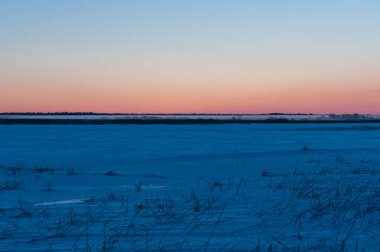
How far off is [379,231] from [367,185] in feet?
16.8

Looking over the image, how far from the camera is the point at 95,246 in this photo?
5.62m

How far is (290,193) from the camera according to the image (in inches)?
389

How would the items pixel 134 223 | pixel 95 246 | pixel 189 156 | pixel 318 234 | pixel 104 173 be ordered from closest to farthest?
pixel 95 246
pixel 318 234
pixel 134 223
pixel 104 173
pixel 189 156

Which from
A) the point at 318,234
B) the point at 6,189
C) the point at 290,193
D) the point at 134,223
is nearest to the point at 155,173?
the point at 6,189

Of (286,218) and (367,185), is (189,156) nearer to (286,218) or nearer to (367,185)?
(367,185)

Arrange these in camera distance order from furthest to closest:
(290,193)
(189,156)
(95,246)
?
1. (189,156)
2. (290,193)
3. (95,246)

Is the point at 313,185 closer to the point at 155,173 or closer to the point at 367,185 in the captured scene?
the point at 367,185

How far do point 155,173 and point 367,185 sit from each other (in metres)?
6.58

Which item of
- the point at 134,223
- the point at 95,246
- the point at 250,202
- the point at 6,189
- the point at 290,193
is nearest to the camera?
the point at 95,246

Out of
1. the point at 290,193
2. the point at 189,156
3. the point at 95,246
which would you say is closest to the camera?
the point at 95,246

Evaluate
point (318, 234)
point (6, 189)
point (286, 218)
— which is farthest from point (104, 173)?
point (318, 234)

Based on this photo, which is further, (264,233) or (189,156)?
(189,156)

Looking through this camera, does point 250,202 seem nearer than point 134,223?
No

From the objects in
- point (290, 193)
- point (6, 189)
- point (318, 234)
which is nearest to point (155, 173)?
point (6, 189)
